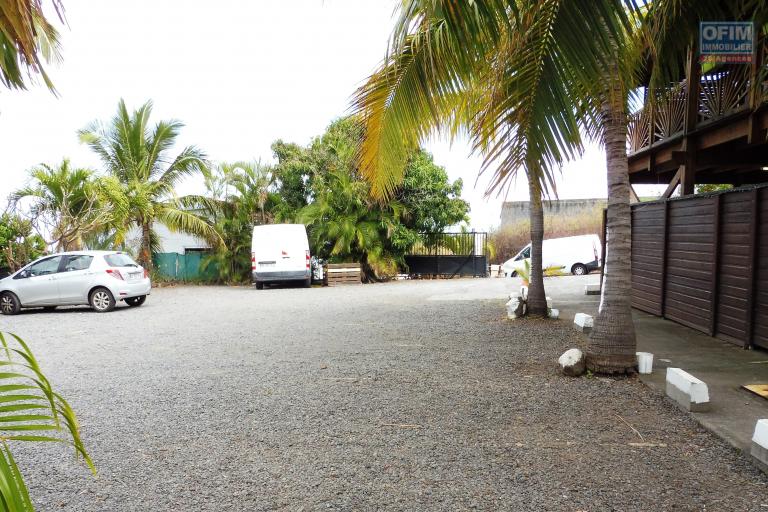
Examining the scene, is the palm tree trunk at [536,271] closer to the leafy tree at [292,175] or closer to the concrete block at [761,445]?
the concrete block at [761,445]

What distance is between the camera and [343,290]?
17422mm

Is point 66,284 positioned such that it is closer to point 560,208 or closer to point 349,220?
point 349,220

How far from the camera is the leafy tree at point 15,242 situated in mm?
15383

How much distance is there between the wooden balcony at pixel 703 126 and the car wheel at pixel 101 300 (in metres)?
11.9

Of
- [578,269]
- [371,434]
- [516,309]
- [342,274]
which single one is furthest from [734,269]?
[578,269]

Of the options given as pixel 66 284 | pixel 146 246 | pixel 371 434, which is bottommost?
pixel 371 434

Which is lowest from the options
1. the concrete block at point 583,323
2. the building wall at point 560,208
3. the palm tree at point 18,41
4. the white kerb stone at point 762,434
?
the concrete block at point 583,323

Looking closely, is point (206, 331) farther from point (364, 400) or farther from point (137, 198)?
point (137, 198)

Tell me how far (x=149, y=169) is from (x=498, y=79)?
19355 mm

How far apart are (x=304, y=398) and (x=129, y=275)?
981cm

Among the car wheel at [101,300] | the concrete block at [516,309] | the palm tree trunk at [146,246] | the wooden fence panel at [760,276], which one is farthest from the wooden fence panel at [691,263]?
the palm tree trunk at [146,246]

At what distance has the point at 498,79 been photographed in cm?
412

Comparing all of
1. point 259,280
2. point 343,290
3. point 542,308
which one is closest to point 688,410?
point 542,308

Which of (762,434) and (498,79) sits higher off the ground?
(498,79)
